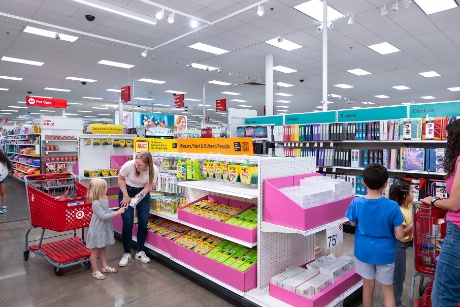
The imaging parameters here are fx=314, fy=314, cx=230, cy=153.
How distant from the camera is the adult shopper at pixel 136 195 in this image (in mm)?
4074

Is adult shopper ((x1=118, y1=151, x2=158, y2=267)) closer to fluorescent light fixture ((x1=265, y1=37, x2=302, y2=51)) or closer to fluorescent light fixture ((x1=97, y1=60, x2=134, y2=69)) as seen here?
fluorescent light fixture ((x1=265, y1=37, x2=302, y2=51))

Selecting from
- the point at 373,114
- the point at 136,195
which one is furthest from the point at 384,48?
the point at 136,195

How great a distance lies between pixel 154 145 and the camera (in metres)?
4.94

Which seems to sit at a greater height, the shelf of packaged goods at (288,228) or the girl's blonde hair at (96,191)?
the girl's blonde hair at (96,191)

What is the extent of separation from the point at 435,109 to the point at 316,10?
10.1 ft

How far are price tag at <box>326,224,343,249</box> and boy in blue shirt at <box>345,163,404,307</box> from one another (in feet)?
0.98

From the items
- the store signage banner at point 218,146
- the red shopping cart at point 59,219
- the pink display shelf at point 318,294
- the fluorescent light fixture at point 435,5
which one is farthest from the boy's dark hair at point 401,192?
the fluorescent light fixture at point 435,5

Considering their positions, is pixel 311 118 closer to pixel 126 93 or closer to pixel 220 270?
pixel 220 270

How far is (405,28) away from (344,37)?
4.45 ft

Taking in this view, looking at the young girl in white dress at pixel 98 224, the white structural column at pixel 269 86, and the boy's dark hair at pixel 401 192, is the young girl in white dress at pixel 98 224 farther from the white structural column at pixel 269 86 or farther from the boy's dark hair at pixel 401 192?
the white structural column at pixel 269 86

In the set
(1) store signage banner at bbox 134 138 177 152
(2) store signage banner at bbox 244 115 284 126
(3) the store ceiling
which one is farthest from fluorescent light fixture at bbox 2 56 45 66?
(1) store signage banner at bbox 134 138 177 152

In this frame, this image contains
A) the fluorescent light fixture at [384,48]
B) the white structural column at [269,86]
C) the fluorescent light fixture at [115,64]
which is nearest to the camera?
the fluorescent light fixture at [384,48]

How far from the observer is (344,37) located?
8.00 metres

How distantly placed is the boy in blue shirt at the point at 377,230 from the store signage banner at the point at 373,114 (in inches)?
130
